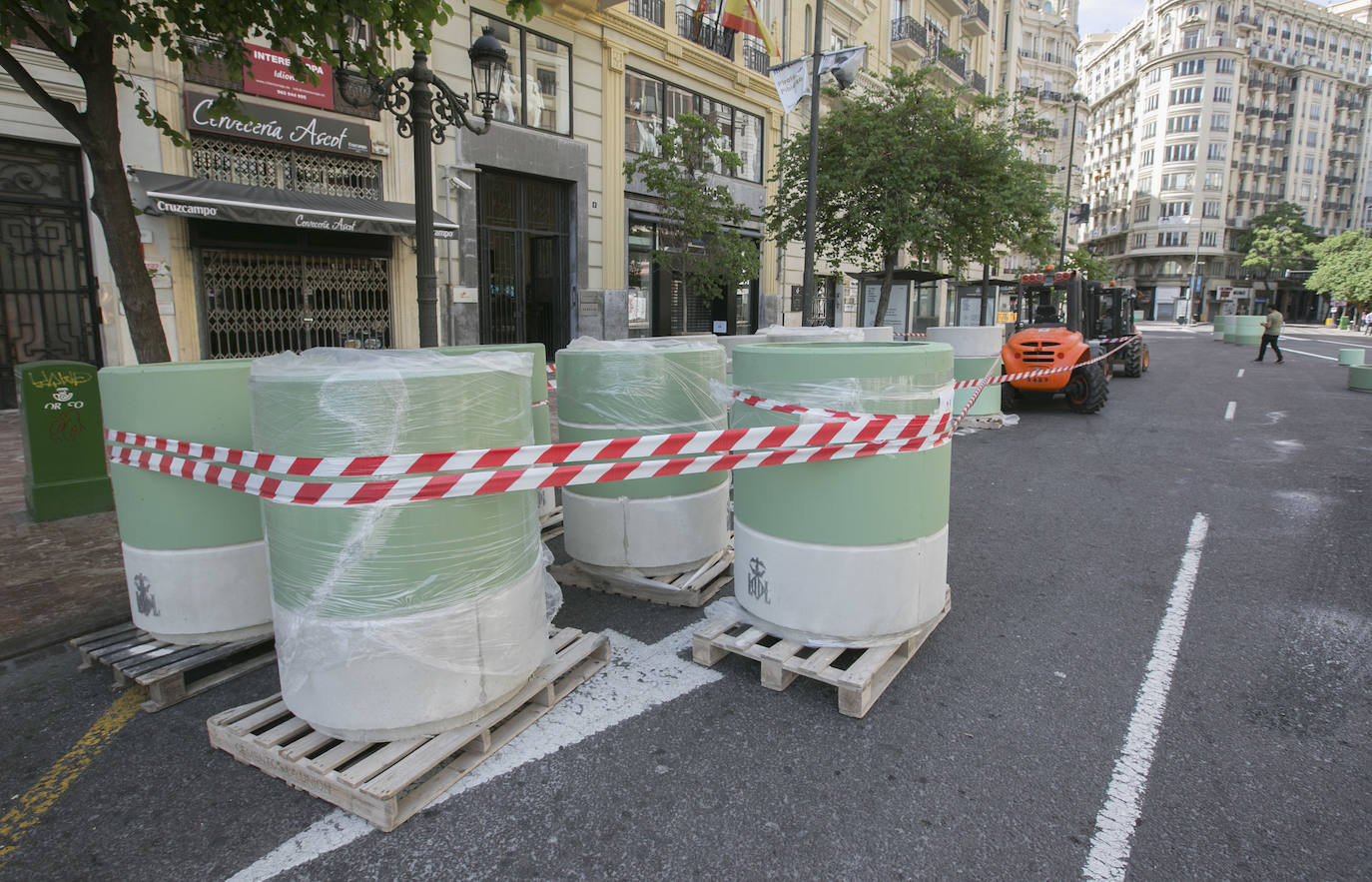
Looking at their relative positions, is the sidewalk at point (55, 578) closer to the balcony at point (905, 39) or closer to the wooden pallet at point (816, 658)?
the wooden pallet at point (816, 658)

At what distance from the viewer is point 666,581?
15.3ft

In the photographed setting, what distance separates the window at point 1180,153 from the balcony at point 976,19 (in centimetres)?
6309

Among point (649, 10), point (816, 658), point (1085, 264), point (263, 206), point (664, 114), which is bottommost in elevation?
point (816, 658)

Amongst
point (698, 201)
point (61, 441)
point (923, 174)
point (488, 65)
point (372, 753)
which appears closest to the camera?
point (372, 753)

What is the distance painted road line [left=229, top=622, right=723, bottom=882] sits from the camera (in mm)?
2490

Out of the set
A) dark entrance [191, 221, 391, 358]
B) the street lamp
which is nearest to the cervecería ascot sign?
dark entrance [191, 221, 391, 358]

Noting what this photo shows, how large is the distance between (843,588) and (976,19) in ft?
142

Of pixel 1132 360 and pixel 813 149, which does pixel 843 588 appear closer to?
pixel 813 149

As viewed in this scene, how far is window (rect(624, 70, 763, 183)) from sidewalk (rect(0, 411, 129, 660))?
15.3 meters

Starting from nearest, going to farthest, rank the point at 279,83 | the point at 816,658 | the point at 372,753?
the point at 372,753 < the point at 816,658 < the point at 279,83

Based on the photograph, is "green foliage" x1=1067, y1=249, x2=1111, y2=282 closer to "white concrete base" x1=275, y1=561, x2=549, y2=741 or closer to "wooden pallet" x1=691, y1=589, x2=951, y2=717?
"wooden pallet" x1=691, y1=589, x2=951, y2=717

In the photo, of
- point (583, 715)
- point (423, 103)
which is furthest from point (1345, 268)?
point (583, 715)

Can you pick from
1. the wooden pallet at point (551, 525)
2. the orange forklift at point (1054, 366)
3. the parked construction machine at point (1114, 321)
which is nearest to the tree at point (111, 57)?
the wooden pallet at point (551, 525)

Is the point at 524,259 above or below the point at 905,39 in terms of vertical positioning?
below
